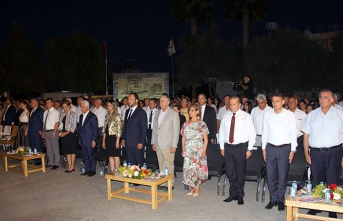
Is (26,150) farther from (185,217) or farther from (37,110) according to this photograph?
(185,217)

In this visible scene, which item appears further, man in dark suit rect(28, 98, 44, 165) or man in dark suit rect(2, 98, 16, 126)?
man in dark suit rect(2, 98, 16, 126)

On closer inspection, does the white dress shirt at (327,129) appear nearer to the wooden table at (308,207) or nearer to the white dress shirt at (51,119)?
the wooden table at (308,207)

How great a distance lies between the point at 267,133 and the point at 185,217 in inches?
79.8

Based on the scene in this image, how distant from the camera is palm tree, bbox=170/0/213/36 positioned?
82.7 feet

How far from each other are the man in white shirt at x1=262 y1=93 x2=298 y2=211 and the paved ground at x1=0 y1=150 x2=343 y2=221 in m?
0.35

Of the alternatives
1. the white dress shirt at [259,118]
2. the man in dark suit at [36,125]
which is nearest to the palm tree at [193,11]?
the man in dark suit at [36,125]

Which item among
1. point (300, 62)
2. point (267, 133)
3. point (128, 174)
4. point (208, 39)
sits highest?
point (208, 39)

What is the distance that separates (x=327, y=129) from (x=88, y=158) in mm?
5740

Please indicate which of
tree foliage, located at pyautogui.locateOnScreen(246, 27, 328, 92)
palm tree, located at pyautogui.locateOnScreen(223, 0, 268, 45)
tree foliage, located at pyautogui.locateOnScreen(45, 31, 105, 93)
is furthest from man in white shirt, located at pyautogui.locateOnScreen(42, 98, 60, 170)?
tree foliage, located at pyautogui.locateOnScreen(45, 31, 105, 93)

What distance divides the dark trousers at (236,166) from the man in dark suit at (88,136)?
12.0 feet

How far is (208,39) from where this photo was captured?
27906mm

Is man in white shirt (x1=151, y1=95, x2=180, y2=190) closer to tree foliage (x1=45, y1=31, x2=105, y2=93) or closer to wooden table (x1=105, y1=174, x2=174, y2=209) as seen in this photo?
wooden table (x1=105, y1=174, x2=174, y2=209)

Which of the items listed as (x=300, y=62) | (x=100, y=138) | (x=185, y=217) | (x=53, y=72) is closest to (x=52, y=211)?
(x=185, y=217)

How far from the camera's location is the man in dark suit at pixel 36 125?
10.1m
